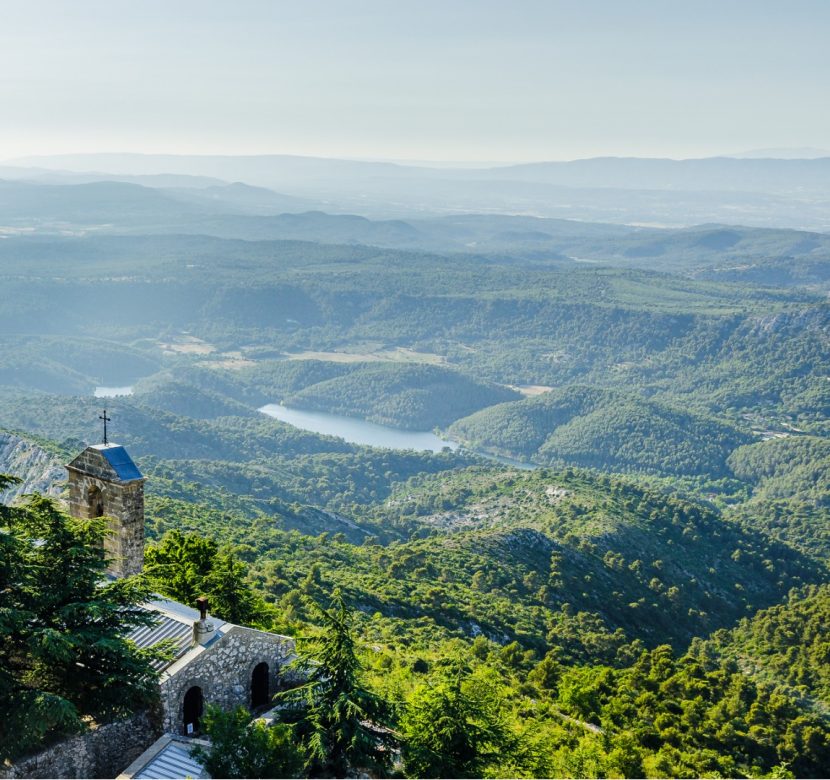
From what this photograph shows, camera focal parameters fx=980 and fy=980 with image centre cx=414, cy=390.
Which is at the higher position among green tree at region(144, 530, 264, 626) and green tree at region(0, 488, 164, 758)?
green tree at region(0, 488, 164, 758)

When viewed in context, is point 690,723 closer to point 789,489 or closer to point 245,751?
point 245,751

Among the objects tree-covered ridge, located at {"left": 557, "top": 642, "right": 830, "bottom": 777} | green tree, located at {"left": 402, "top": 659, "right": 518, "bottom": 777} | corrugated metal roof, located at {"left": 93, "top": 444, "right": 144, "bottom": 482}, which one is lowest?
tree-covered ridge, located at {"left": 557, "top": 642, "right": 830, "bottom": 777}

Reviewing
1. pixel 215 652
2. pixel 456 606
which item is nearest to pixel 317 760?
pixel 215 652

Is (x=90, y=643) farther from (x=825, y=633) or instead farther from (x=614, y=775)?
(x=825, y=633)

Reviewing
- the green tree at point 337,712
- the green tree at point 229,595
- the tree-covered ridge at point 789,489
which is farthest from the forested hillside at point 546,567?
the green tree at point 337,712

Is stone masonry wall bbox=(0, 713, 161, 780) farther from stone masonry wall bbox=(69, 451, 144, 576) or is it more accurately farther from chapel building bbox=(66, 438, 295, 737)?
stone masonry wall bbox=(69, 451, 144, 576)

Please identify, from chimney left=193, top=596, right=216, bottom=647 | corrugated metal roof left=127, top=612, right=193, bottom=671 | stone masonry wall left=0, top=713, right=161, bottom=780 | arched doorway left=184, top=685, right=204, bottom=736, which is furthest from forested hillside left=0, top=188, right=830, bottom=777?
stone masonry wall left=0, top=713, right=161, bottom=780

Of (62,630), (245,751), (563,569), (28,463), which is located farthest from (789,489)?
(62,630)
